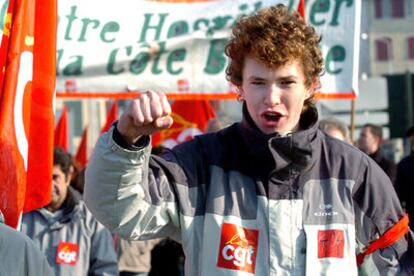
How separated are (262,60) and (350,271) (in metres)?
0.70

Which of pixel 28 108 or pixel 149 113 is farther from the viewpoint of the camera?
pixel 28 108

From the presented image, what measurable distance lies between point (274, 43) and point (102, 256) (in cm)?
328

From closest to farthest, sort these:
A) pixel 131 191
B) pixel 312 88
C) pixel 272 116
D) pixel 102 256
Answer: pixel 131 191
pixel 272 116
pixel 312 88
pixel 102 256

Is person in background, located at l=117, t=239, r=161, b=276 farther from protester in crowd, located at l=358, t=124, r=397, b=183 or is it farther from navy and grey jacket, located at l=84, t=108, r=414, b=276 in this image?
navy and grey jacket, located at l=84, t=108, r=414, b=276

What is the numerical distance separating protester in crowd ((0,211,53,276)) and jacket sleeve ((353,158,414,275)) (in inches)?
39.0

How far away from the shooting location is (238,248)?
3438 millimetres

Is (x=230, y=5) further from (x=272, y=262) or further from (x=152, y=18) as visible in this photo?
(x=272, y=262)

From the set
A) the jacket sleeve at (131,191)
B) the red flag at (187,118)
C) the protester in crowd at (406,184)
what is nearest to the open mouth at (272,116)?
the jacket sleeve at (131,191)

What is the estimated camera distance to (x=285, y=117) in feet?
11.6

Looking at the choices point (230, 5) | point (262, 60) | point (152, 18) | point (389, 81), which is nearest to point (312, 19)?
point (230, 5)

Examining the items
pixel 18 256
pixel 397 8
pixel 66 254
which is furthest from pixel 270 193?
pixel 397 8

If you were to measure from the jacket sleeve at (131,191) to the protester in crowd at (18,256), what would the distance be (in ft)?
0.79

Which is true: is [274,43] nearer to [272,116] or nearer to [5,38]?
[272,116]

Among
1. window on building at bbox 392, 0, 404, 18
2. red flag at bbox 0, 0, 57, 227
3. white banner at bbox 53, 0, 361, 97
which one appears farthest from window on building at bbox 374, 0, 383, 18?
red flag at bbox 0, 0, 57, 227
